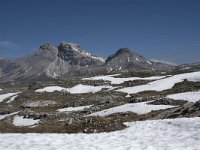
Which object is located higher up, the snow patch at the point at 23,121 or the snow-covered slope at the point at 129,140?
the snow patch at the point at 23,121

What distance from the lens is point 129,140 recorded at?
21797 mm

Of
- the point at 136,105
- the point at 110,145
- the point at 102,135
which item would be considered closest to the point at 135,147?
the point at 110,145

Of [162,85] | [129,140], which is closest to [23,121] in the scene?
[162,85]

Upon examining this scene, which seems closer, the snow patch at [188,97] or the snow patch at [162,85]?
the snow patch at [188,97]

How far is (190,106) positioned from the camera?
33719 millimetres

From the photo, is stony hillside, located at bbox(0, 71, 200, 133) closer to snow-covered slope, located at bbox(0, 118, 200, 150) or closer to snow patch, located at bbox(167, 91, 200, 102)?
snow patch, located at bbox(167, 91, 200, 102)

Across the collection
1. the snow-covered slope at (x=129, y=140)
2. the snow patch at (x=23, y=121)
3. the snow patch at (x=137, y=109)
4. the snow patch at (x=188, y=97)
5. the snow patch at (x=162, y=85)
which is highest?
the snow patch at (x=162, y=85)

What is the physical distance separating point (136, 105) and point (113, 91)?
3057 cm

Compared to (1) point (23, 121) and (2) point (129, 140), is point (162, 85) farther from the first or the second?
(2) point (129, 140)

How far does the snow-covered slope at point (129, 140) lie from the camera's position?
19.4 meters

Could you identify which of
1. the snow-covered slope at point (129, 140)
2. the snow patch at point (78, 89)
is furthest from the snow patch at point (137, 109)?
the snow patch at point (78, 89)

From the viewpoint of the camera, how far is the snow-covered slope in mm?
19422

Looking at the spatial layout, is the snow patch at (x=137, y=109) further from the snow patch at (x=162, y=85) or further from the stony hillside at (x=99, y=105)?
the snow patch at (x=162, y=85)

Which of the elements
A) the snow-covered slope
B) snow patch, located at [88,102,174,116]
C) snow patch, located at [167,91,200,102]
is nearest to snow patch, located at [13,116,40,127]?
snow patch, located at [88,102,174,116]
